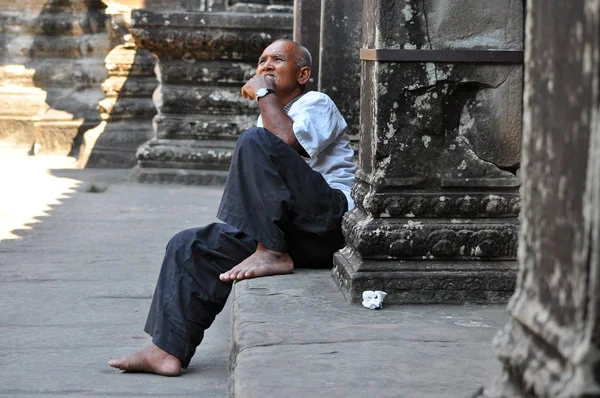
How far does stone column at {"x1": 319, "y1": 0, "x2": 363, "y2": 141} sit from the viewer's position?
5.50 meters

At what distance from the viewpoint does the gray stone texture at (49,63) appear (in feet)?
36.5

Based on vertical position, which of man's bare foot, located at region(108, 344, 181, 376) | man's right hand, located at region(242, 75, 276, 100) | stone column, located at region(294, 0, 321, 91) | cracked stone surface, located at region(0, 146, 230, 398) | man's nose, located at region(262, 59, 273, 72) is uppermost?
stone column, located at region(294, 0, 321, 91)

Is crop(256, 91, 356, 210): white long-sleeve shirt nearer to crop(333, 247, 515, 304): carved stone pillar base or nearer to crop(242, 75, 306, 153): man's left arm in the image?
crop(242, 75, 306, 153): man's left arm

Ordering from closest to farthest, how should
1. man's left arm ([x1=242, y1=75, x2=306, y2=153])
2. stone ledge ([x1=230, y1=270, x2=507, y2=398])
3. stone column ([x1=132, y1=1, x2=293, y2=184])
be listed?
stone ledge ([x1=230, y1=270, x2=507, y2=398]) → man's left arm ([x1=242, y1=75, x2=306, y2=153]) → stone column ([x1=132, y1=1, x2=293, y2=184])

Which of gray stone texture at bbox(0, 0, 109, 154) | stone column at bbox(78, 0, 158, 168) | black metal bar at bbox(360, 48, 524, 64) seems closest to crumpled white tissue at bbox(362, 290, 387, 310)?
black metal bar at bbox(360, 48, 524, 64)

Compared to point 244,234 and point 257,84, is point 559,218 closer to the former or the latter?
point 244,234

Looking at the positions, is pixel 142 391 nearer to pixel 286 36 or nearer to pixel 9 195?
pixel 9 195

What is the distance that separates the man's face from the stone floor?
2.64 ft

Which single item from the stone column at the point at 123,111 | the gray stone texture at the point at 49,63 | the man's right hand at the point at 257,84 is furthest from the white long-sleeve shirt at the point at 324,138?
the gray stone texture at the point at 49,63

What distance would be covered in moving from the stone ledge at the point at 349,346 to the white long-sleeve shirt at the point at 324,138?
1.88ft

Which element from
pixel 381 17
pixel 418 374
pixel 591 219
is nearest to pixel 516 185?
pixel 381 17

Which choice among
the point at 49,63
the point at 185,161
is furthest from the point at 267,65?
the point at 49,63

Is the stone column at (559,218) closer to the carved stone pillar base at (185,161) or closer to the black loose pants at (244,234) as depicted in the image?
the black loose pants at (244,234)

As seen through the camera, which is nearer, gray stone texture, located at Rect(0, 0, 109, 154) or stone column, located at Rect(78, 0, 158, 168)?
stone column, located at Rect(78, 0, 158, 168)
